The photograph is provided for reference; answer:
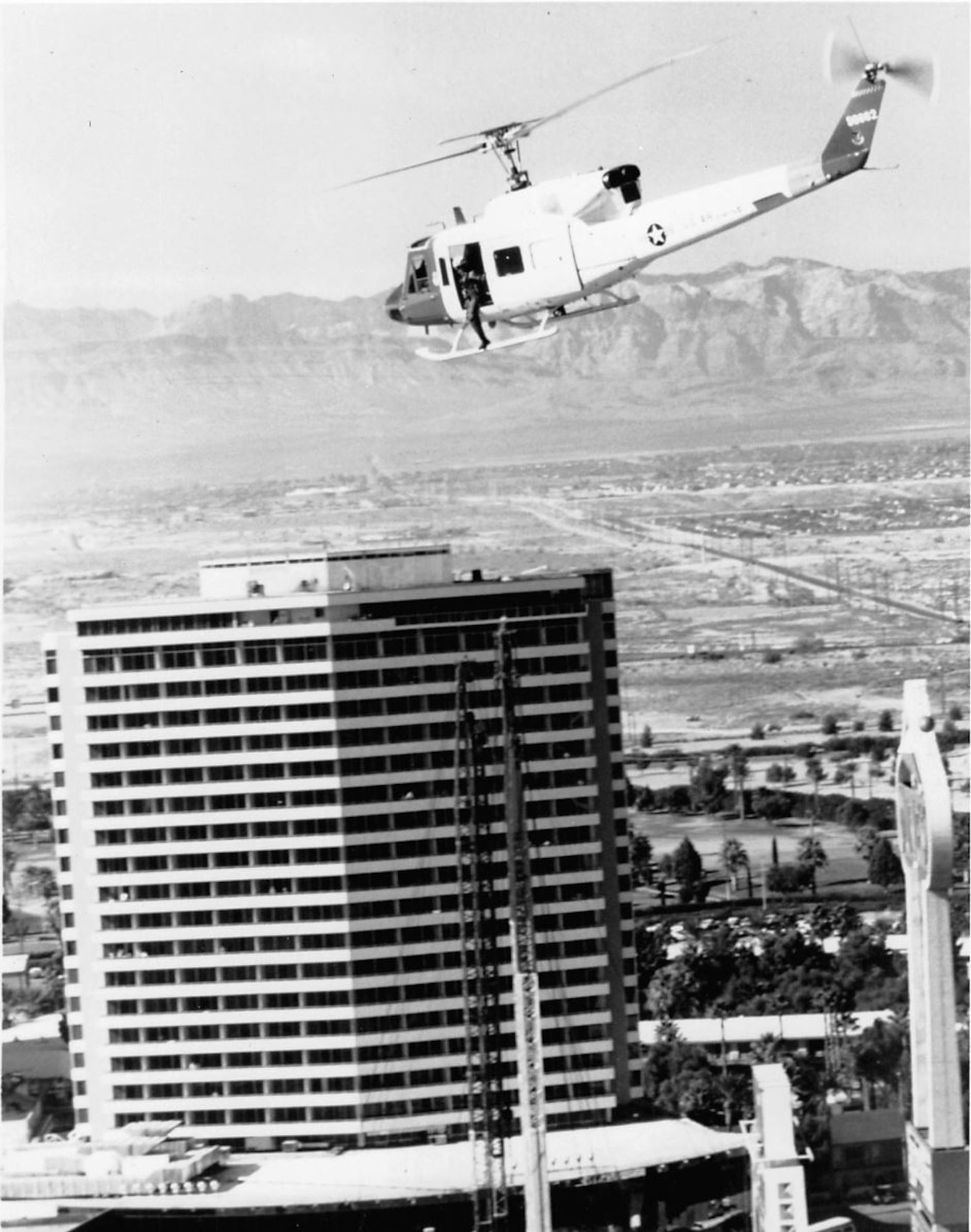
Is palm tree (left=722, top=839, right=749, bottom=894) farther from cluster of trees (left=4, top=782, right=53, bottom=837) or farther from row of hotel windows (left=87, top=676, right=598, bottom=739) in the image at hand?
row of hotel windows (left=87, top=676, right=598, bottom=739)

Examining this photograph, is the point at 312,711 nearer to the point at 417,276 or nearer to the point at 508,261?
the point at 417,276

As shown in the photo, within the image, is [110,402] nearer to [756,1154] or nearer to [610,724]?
[610,724]

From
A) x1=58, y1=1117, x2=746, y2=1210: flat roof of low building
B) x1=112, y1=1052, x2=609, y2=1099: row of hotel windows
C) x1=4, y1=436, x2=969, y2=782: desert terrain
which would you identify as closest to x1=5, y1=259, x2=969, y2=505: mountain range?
x1=4, y1=436, x2=969, y2=782: desert terrain

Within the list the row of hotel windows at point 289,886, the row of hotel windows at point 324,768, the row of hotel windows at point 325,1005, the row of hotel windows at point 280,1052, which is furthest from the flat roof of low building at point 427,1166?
the row of hotel windows at point 324,768

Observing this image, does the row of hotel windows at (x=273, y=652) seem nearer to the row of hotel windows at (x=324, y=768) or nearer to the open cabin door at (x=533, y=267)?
the row of hotel windows at (x=324, y=768)

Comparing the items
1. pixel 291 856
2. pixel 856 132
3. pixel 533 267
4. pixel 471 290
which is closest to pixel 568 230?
pixel 533 267

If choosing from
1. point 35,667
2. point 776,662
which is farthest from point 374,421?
point 776,662
